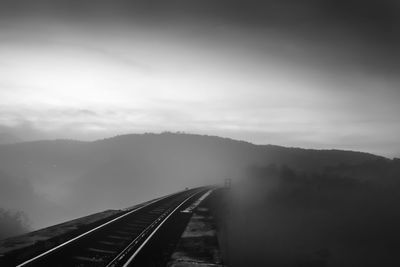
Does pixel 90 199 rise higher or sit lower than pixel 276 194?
lower

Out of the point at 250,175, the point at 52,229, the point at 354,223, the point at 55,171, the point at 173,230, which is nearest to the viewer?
the point at 52,229

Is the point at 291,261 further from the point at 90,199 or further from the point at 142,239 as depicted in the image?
the point at 90,199

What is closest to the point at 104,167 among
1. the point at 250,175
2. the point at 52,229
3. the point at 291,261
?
the point at 250,175

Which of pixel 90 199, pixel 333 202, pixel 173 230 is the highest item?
pixel 173 230

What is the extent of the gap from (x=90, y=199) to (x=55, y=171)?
69049mm

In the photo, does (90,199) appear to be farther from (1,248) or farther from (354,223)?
(1,248)

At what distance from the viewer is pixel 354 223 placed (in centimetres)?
5666

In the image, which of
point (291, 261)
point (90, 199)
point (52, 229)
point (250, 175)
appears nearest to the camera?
point (52, 229)

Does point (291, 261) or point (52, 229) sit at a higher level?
point (52, 229)

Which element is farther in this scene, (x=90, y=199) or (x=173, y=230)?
(x=90, y=199)

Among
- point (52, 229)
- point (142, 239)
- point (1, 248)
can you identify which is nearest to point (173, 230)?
point (142, 239)

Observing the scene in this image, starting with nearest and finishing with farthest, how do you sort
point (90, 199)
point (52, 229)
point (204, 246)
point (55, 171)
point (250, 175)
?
point (204, 246) < point (52, 229) < point (250, 175) < point (90, 199) < point (55, 171)

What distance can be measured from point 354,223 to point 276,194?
20.5m

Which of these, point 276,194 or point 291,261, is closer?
point 291,261
